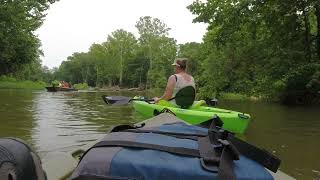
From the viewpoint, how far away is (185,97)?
8.85 metres

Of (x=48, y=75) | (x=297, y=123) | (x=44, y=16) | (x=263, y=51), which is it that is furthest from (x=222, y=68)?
(x=48, y=75)

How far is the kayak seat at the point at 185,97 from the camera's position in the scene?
872 centimetres

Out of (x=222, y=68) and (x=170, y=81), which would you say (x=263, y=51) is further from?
(x=170, y=81)

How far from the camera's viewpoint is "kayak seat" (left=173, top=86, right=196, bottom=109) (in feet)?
28.6

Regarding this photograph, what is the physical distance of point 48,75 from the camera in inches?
5733

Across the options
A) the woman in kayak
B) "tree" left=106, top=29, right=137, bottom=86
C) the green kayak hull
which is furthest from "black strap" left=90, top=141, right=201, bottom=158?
"tree" left=106, top=29, right=137, bottom=86

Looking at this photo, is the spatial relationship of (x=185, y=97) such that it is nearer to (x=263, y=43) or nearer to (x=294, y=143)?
(x=294, y=143)

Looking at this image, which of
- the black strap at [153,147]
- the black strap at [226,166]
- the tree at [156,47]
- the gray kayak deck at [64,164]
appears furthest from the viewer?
the tree at [156,47]

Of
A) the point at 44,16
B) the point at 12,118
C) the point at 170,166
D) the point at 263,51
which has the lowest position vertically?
the point at 12,118

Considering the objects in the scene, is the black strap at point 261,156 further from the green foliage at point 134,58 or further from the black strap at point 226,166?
the green foliage at point 134,58

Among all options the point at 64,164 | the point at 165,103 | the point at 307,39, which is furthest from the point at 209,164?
the point at 307,39

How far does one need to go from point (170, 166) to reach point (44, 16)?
37.8m

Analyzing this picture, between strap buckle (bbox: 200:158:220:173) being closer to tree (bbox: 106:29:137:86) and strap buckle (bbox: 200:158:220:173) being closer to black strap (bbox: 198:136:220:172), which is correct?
black strap (bbox: 198:136:220:172)

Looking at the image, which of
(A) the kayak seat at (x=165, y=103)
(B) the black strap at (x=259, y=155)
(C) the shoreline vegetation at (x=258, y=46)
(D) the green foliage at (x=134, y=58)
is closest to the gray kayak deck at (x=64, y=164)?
(B) the black strap at (x=259, y=155)
